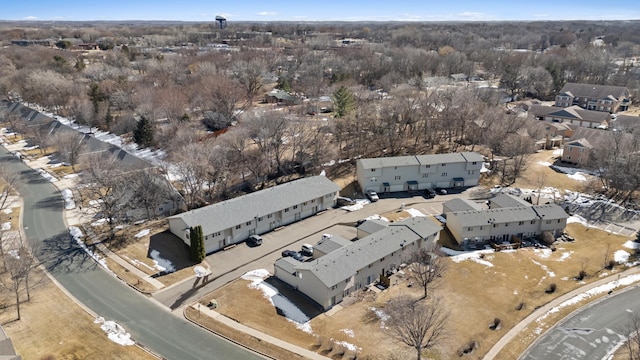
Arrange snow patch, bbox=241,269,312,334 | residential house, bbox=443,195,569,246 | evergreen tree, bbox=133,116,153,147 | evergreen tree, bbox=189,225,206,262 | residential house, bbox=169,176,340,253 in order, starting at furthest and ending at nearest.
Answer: evergreen tree, bbox=133,116,153,147 → residential house, bbox=443,195,569,246 → residential house, bbox=169,176,340,253 → evergreen tree, bbox=189,225,206,262 → snow patch, bbox=241,269,312,334

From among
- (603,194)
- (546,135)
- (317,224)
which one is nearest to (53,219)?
(317,224)

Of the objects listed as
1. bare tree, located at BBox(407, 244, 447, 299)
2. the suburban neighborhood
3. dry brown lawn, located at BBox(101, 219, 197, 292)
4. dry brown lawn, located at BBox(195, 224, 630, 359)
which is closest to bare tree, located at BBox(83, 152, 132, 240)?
the suburban neighborhood

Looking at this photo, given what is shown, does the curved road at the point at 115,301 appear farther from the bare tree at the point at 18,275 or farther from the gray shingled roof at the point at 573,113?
the gray shingled roof at the point at 573,113

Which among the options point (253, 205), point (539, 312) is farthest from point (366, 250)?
point (539, 312)

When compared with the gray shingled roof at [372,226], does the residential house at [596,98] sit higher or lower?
higher

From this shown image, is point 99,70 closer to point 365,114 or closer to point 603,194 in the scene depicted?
point 365,114

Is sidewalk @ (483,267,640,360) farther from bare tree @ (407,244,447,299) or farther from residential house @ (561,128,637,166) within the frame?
residential house @ (561,128,637,166)

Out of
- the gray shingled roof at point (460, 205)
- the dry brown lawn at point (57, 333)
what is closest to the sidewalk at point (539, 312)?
the gray shingled roof at point (460, 205)

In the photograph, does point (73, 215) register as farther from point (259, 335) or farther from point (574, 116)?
point (574, 116)
